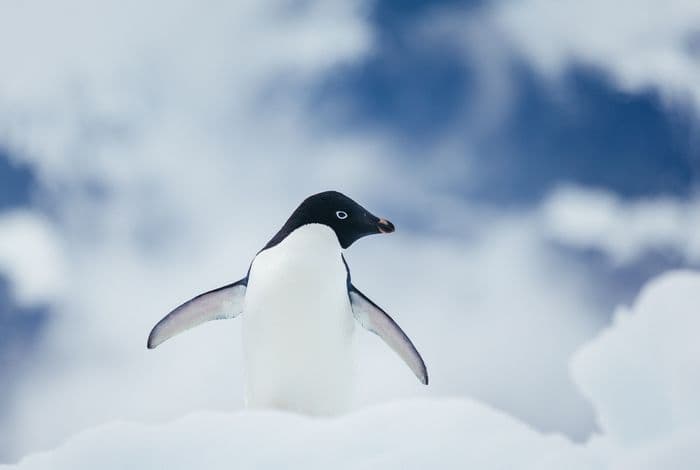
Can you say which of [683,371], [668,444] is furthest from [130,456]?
[683,371]

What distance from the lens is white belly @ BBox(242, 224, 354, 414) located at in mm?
1844

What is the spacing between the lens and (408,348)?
2.22 meters

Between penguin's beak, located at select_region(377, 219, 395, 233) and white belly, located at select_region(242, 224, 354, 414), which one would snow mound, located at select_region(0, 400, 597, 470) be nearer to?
white belly, located at select_region(242, 224, 354, 414)

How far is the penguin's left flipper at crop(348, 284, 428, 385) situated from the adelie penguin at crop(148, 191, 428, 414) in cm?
12

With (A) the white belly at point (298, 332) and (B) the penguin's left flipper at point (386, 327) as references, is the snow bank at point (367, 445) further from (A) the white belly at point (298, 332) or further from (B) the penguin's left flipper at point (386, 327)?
(B) the penguin's left flipper at point (386, 327)

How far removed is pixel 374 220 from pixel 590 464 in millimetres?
1106

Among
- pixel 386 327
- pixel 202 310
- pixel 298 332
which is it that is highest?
pixel 202 310

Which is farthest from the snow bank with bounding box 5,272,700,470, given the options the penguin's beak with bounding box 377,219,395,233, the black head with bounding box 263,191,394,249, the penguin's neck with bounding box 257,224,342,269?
the penguin's beak with bounding box 377,219,395,233

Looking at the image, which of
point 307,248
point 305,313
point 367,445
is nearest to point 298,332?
point 305,313

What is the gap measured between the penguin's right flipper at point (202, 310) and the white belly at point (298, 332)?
31cm

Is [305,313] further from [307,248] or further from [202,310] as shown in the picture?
[202,310]

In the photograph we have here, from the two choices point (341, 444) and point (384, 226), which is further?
point (384, 226)

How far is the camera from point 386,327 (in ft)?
7.32

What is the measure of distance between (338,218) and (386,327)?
40 cm
